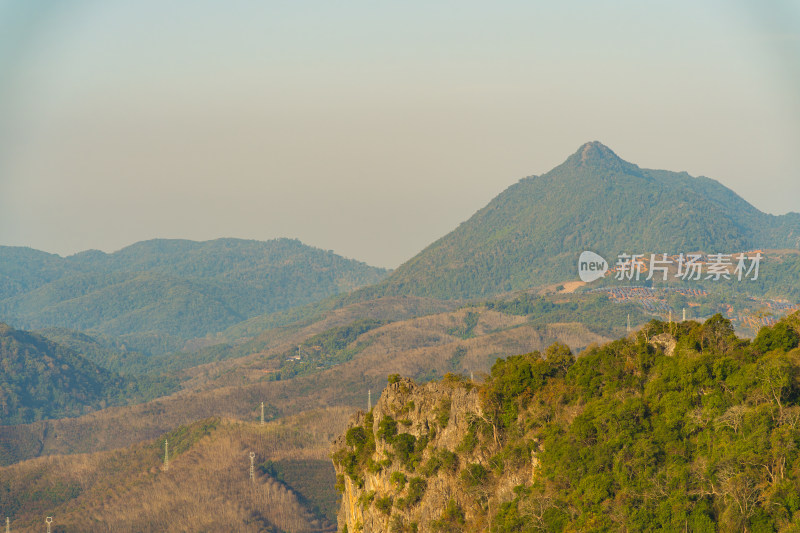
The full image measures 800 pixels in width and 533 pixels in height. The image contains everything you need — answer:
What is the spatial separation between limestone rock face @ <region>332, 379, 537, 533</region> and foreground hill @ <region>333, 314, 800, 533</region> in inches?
3.1

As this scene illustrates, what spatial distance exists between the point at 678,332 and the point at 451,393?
1334cm

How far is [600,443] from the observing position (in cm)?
6050

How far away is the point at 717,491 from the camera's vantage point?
5484 centimetres

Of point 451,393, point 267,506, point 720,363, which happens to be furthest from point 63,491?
point 720,363

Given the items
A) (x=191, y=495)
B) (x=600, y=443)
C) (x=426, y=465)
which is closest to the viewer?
(x=600, y=443)

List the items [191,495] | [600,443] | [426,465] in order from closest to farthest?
1. [600,443]
2. [426,465]
3. [191,495]

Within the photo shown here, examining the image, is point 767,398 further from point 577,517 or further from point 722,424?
point 577,517

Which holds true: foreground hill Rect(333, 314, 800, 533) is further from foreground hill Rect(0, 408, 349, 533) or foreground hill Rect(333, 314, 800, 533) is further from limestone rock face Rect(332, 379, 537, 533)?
foreground hill Rect(0, 408, 349, 533)

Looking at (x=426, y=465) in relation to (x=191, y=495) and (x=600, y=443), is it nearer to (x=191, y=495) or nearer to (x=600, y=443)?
(x=600, y=443)

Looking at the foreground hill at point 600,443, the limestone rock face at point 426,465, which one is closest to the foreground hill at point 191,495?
the foreground hill at point 600,443

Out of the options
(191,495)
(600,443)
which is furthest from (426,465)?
(191,495)

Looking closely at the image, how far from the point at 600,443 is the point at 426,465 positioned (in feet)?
36.7

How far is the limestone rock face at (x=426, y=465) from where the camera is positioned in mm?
64812

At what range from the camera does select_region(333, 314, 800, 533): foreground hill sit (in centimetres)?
5512
